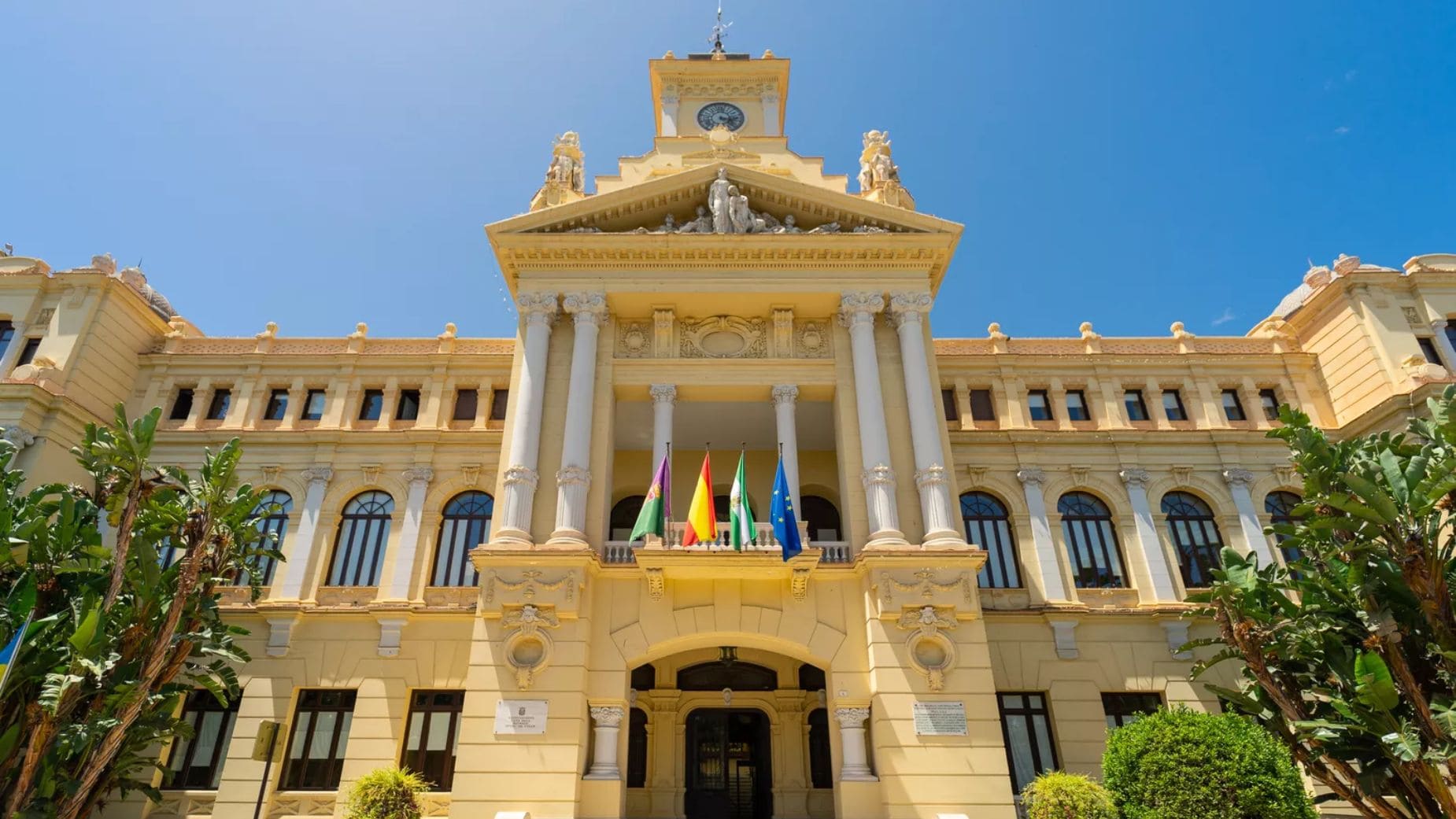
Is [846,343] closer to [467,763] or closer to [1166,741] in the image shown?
[1166,741]

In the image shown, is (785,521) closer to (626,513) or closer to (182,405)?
(626,513)

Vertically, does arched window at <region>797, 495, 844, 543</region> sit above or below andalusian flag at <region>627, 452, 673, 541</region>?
above

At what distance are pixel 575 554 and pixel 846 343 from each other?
985 cm

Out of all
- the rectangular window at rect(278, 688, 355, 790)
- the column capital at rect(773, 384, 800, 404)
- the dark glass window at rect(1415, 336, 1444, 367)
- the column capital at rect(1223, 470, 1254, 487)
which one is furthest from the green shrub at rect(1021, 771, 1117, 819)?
the dark glass window at rect(1415, 336, 1444, 367)

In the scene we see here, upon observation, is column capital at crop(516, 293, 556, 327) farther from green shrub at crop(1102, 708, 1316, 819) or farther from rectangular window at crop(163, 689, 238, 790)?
green shrub at crop(1102, 708, 1316, 819)

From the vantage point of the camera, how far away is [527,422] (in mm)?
21281

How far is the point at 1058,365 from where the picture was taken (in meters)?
28.9

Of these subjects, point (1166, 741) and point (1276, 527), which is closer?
point (1166, 741)

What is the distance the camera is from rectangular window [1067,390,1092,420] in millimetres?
28594

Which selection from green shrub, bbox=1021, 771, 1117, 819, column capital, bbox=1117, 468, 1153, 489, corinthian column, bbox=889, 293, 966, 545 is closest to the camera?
green shrub, bbox=1021, 771, 1117, 819

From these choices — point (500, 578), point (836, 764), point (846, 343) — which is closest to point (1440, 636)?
point (836, 764)

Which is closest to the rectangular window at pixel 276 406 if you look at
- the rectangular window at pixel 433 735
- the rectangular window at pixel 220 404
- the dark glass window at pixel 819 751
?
the rectangular window at pixel 220 404

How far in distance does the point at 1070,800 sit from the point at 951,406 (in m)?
14.8

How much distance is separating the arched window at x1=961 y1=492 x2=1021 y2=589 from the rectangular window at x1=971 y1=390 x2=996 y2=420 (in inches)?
115
